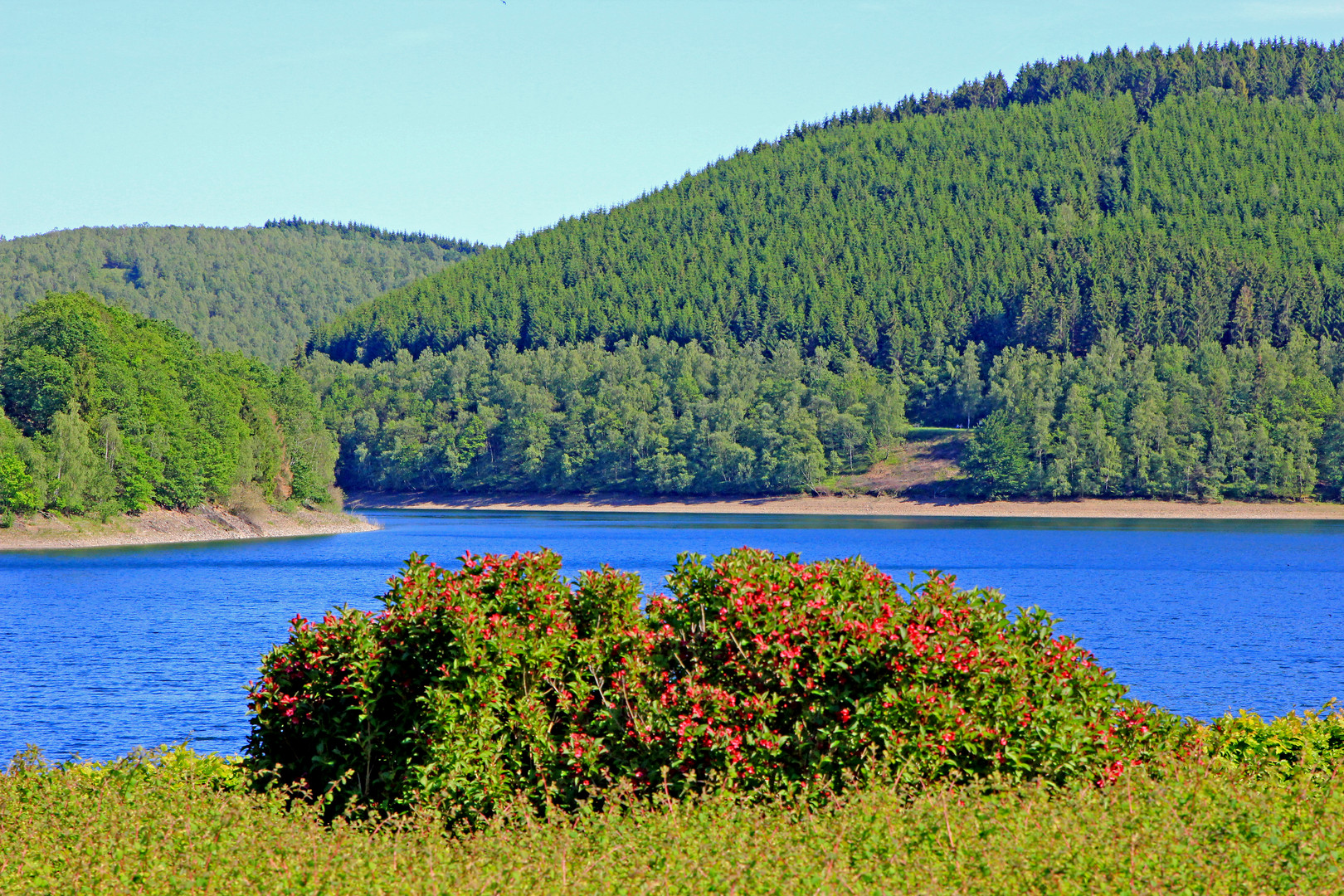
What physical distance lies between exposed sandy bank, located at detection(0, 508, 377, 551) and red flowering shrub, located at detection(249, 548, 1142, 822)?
84552 mm

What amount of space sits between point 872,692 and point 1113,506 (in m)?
139

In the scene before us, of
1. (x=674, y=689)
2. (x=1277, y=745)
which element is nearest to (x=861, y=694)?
(x=674, y=689)

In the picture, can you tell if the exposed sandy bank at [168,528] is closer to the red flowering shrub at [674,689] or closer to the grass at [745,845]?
the red flowering shrub at [674,689]

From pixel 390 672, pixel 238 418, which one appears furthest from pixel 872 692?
pixel 238 418

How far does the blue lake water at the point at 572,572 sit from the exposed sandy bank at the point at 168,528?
3759 millimetres

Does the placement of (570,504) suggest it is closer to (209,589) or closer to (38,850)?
(209,589)

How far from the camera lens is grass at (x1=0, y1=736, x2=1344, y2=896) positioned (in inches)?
352

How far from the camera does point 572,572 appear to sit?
2699 inches

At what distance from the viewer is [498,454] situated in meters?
182

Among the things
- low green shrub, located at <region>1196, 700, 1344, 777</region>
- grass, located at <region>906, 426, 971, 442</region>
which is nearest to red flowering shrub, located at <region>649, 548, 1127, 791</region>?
low green shrub, located at <region>1196, 700, 1344, 777</region>

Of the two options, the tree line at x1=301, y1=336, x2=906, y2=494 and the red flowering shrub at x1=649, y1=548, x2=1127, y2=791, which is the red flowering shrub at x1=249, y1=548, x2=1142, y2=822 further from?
the tree line at x1=301, y1=336, x2=906, y2=494

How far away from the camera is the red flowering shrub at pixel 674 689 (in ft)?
39.9

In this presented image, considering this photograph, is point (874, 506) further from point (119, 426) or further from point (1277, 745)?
point (1277, 745)

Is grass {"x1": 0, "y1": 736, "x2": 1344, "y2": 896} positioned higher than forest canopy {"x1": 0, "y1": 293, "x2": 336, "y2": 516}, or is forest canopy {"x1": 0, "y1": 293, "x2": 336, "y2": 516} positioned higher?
forest canopy {"x1": 0, "y1": 293, "x2": 336, "y2": 516}
